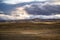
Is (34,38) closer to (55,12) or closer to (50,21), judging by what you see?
(50,21)

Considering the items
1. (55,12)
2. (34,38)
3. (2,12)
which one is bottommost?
(34,38)

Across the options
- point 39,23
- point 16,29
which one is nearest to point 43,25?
point 39,23

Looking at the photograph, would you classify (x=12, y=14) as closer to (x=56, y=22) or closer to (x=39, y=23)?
(x=39, y=23)

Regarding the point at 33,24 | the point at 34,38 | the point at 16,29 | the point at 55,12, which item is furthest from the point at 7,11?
the point at 55,12

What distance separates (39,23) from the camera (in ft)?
4.94

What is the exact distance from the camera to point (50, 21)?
1499 millimetres

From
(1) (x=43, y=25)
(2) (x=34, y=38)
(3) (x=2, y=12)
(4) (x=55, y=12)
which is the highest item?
(3) (x=2, y=12)

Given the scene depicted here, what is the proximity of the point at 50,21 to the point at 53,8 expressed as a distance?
0.17 m

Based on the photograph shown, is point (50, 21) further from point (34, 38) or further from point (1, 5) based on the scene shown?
point (1, 5)

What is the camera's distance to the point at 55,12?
1535 millimetres

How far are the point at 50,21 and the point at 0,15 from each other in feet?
1.94

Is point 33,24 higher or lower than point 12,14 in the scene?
lower

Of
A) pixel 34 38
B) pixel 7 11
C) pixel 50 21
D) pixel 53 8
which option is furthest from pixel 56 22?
pixel 7 11

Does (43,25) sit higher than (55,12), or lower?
lower
